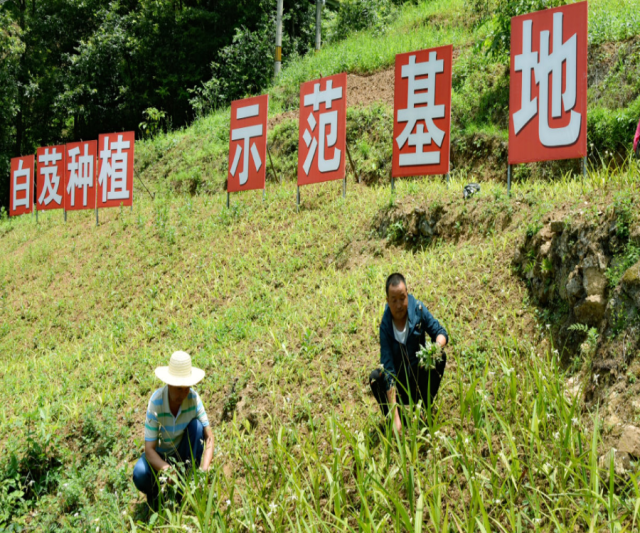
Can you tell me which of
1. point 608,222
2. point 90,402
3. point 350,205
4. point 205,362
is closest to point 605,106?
point 350,205

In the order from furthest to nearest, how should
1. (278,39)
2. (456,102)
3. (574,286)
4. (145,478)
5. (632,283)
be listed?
(278,39) < (456,102) < (574,286) < (632,283) < (145,478)

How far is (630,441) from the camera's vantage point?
9.78 feet

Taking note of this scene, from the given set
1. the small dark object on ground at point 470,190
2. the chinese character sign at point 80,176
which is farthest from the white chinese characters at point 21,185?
the small dark object on ground at point 470,190

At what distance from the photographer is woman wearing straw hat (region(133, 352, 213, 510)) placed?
358 cm

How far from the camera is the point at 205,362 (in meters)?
5.78

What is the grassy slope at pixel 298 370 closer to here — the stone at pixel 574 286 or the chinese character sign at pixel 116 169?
the stone at pixel 574 286

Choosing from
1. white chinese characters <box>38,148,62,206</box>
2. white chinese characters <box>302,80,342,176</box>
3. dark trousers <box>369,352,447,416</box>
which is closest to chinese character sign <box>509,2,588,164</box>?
white chinese characters <box>302,80,342,176</box>

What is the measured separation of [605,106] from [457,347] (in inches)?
247

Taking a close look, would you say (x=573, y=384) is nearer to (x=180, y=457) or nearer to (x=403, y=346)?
(x=403, y=346)

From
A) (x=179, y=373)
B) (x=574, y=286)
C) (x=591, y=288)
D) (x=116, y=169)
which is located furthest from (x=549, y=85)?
(x=116, y=169)

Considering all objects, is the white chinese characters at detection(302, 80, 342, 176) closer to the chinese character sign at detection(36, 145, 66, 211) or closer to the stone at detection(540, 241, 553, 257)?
the stone at detection(540, 241, 553, 257)

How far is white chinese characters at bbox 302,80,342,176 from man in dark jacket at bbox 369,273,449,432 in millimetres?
5274

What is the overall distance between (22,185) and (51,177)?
5.45 ft

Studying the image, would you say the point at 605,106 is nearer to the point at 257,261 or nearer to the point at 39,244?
the point at 257,261
